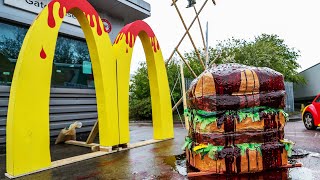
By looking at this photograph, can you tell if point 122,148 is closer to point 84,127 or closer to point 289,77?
point 84,127

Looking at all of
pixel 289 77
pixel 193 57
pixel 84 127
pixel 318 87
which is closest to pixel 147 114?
pixel 193 57

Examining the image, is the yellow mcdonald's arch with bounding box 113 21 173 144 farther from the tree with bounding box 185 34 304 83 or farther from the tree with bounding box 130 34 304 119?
the tree with bounding box 185 34 304 83

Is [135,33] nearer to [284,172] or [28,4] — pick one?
[28,4]

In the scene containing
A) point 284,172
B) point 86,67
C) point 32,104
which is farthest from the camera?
point 86,67

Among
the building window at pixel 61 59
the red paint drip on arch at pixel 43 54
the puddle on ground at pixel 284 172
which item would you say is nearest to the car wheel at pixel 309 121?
the puddle on ground at pixel 284 172

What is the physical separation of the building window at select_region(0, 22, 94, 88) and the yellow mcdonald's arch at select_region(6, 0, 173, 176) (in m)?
3.80

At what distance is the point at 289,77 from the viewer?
21359mm

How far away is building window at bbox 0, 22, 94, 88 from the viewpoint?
8953mm

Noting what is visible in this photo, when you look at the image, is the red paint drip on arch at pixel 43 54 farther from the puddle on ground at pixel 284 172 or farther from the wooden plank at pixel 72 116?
Result: the wooden plank at pixel 72 116

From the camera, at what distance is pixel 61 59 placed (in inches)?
416

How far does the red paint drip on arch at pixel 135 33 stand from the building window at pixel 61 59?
401 centimetres

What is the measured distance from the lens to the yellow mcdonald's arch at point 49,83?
4953 millimetres

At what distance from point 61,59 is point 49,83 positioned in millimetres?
5395

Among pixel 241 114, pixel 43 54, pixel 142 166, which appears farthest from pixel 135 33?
pixel 241 114
